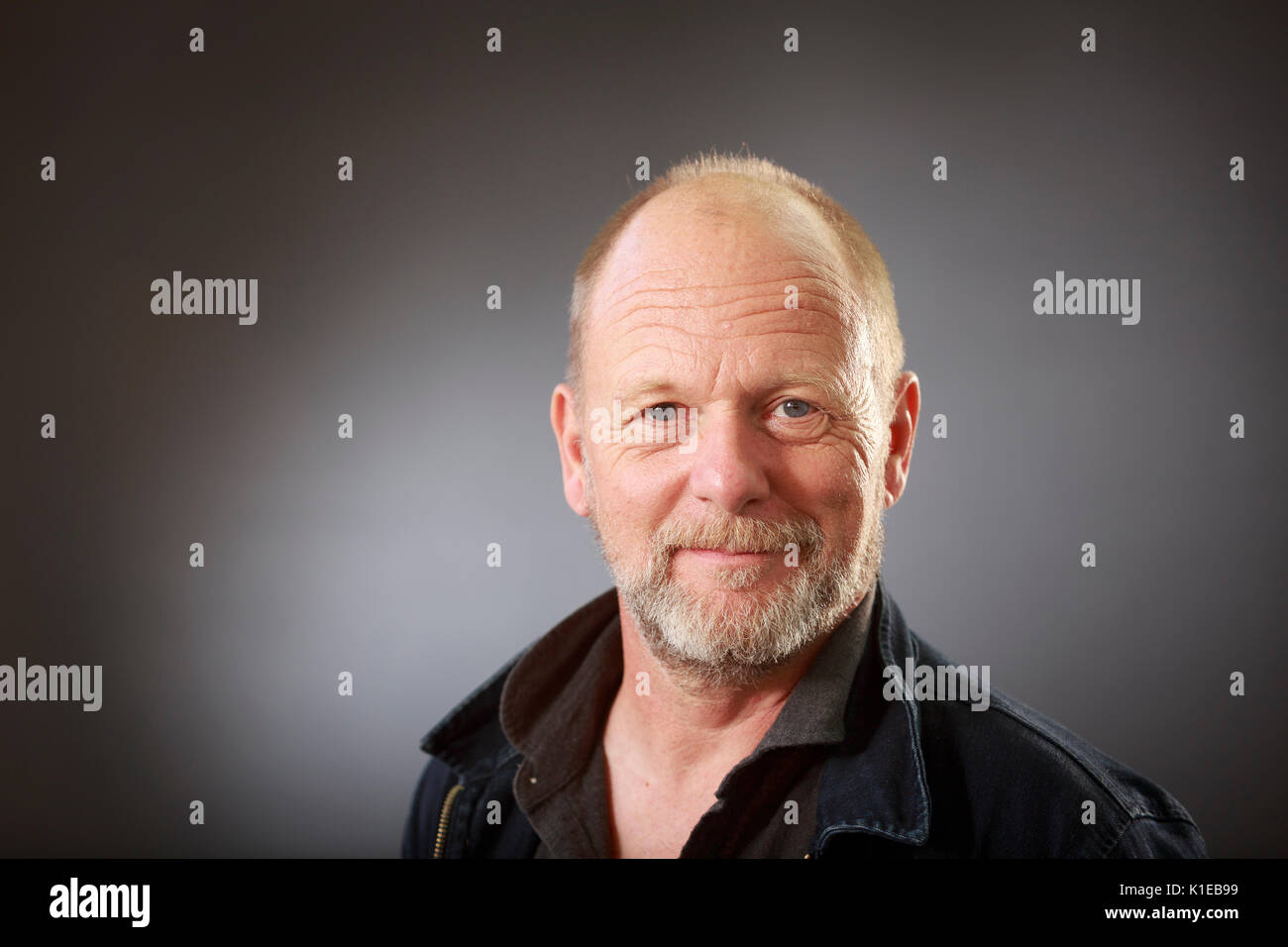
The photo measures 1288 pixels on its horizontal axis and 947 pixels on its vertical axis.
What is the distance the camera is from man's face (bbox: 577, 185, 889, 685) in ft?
5.52

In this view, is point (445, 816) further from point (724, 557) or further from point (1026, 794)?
point (1026, 794)

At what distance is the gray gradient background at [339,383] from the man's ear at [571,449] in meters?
0.34

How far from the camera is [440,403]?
7.78 feet

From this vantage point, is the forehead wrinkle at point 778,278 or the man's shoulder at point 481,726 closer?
the forehead wrinkle at point 778,278

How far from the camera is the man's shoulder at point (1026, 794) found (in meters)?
1.64

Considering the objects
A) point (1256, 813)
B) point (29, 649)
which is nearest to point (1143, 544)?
point (1256, 813)

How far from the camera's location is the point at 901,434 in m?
1.92

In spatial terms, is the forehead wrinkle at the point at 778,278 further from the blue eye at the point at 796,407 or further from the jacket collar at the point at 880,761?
the jacket collar at the point at 880,761

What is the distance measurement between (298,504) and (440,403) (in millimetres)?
440

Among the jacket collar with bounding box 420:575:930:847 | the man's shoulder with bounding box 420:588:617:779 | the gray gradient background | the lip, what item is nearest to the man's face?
the lip

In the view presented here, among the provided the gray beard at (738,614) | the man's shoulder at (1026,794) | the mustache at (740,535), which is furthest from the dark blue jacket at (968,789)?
the mustache at (740,535)

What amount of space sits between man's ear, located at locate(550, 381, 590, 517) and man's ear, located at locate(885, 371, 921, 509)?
0.62 metres

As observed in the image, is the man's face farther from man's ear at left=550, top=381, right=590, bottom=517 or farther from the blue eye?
man's ear at left=550, top=381, right=590, bottom=517
